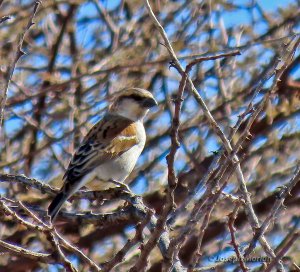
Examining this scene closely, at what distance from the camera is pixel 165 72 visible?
7160mm

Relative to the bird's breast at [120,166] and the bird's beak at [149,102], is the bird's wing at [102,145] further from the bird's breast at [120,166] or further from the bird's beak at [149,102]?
the bird's beak at [149,102]

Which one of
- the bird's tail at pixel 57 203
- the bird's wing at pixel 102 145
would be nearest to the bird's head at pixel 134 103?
the bird's wing at pixel 102 145

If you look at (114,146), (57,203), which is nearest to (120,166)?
(114,146)

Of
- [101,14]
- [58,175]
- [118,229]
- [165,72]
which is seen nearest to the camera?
[118,229]

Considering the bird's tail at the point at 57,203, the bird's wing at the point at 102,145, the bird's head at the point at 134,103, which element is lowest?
the bird's tail at the point at 57,203

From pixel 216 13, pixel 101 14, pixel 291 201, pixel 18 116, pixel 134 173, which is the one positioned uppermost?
pixel 101 14

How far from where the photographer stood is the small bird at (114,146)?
5.50 metres

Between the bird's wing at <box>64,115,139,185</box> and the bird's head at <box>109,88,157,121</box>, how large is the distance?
5.2 inches

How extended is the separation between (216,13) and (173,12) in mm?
401

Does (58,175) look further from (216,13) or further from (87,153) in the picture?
(216,13)

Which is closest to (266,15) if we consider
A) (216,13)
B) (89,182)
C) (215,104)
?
(216,13)

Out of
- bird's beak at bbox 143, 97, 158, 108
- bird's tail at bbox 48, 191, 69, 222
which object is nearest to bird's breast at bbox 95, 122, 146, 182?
bird's beak at bbox 143, 97, 158, 108

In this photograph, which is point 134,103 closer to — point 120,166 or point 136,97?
point 136,97

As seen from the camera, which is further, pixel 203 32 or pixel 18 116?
pixel 203 32
